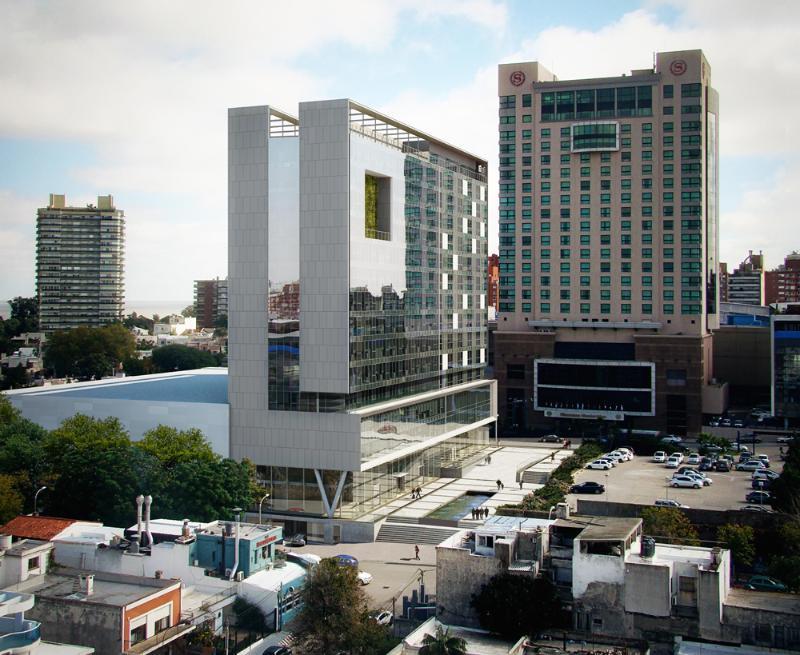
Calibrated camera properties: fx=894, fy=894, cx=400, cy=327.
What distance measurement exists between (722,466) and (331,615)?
4654 cm

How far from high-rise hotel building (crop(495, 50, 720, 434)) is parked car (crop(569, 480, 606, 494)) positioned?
30.5 metres

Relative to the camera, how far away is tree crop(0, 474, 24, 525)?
46.0 meters

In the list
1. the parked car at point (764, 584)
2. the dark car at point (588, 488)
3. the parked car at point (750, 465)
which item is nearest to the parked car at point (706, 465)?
the parked car at point (750, 465)

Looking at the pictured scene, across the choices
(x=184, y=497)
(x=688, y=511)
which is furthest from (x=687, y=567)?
(x=184, y=497)

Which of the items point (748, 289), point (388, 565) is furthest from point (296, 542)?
point (748, 289)

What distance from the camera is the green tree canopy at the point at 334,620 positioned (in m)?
32.2

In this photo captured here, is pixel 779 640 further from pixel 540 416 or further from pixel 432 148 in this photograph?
pixel 540 416

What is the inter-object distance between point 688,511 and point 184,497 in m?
26.3

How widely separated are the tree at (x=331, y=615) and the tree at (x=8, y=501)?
20.2 metres

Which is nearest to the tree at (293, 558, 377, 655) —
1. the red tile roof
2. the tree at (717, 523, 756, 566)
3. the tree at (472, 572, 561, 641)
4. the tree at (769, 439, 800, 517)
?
the tree at (472, 572, 561, 641)

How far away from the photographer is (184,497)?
4725cm

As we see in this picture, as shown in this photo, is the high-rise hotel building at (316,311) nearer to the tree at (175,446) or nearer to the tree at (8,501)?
the tree at (175,446)

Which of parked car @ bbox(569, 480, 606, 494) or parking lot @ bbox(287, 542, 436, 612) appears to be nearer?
parking lot @ bbox(287, 542, 436, 612)

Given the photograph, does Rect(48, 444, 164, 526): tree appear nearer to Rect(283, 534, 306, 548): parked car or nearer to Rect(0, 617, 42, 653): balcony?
Rect(283, 534, 306, 548): parked car
